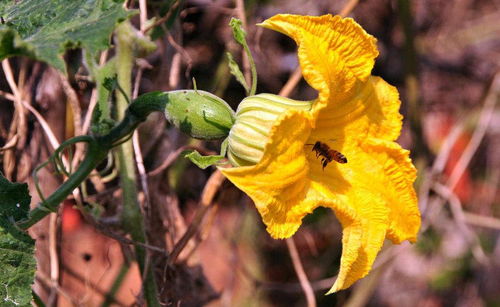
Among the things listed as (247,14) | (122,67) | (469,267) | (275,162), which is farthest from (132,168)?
(469,267)

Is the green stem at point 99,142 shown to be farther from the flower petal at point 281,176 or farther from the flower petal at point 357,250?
the flower petal at point 357,250

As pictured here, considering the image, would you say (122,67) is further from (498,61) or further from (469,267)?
(498,61)

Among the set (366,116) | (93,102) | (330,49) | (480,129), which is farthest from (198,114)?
(480,129)

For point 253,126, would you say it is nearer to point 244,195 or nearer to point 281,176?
point 281,176

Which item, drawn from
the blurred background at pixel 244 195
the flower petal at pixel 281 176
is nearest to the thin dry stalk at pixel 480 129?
the blurred background at pixel 244 195

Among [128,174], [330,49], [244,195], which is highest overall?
[330,49]

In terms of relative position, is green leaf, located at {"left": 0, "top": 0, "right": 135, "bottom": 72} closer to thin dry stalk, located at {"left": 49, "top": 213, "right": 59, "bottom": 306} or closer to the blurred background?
the blurred background
